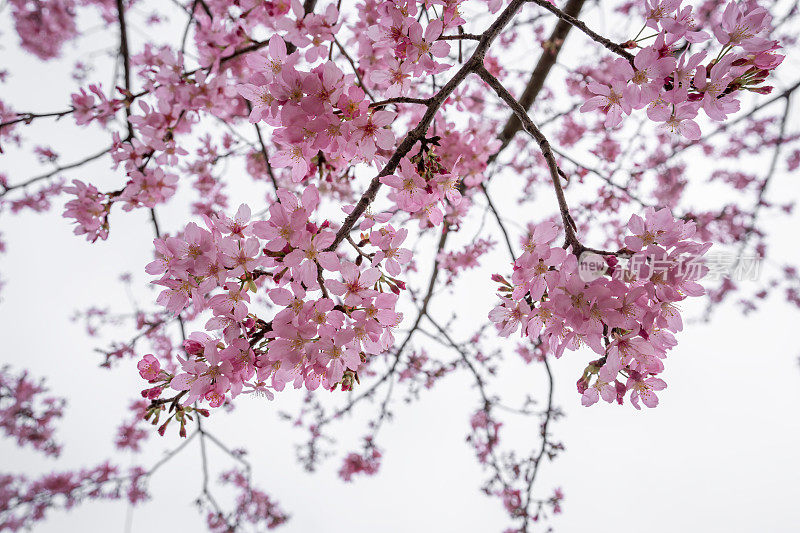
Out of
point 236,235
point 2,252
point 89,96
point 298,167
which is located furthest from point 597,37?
point 2,252

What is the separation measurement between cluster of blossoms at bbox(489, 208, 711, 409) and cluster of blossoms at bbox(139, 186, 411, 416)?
0.50 meters

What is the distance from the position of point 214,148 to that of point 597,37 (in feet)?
12.3

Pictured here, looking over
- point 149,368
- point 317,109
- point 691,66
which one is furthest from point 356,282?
point 691,66

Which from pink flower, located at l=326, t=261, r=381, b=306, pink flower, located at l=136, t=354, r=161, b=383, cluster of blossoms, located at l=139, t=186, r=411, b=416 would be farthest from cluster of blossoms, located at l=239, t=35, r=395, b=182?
pink flower, located at l=136, t=354, r=161, b=383

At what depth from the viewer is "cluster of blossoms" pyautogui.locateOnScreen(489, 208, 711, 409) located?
1267 millimetres

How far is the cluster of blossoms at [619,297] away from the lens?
4.16ft

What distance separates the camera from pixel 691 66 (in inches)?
51.1

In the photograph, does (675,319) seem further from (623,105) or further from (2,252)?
(2,252)

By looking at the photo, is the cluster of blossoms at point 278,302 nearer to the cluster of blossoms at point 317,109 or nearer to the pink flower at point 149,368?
the pink flower at point 149,368

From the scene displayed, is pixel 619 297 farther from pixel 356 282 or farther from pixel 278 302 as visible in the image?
pixel 278 302

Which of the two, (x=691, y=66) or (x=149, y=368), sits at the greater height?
(x=691, y=66)

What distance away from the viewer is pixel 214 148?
407 cm

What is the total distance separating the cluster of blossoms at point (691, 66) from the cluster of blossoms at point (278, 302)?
3.22 feet

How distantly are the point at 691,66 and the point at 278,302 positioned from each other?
5.17ft
